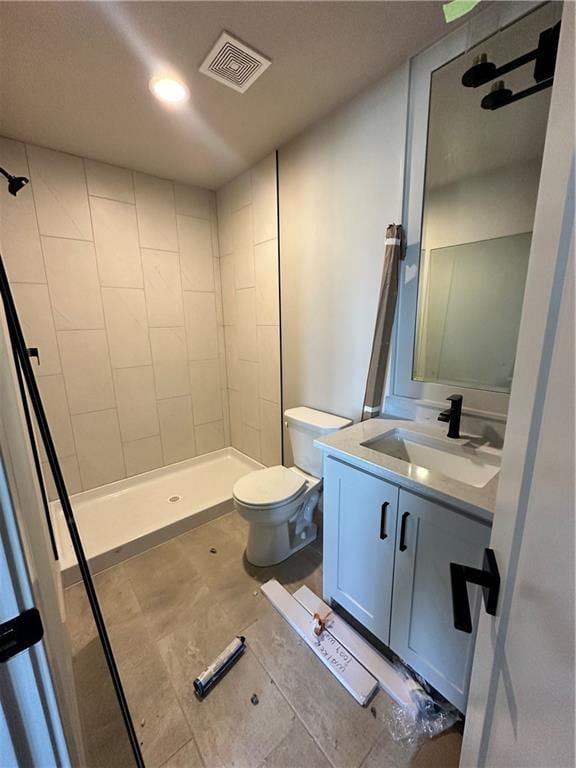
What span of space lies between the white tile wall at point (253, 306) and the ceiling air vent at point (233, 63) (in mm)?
670

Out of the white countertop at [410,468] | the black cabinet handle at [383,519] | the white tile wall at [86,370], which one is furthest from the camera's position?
the white tile wall at [86,370]

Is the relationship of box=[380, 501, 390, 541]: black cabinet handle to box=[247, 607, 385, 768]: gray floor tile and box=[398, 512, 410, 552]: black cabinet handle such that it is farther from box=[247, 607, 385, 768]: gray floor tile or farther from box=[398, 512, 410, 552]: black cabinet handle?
box=[247, 607, 385, 768]: gray floor tile

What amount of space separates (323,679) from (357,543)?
52cm

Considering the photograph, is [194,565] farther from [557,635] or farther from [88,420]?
[557,635]

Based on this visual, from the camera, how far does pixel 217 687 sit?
1.21 m

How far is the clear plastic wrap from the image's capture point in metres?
1.06

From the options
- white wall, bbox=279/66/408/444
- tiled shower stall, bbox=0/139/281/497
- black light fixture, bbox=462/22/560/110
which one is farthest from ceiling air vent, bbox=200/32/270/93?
black light fixture, bbox=462/22/560/110

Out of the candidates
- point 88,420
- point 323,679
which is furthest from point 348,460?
point 88,420

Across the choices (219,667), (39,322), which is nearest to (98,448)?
(39,322)

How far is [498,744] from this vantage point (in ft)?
1.65

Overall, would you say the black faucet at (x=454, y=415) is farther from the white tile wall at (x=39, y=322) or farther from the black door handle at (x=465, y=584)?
the white tile wall at (x=39, y=322)

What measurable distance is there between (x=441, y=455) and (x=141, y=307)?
223 cm

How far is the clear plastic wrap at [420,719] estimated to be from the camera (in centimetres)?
106

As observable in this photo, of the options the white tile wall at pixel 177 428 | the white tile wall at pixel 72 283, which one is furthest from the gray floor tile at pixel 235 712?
the white tile wall at pixel 72 283
